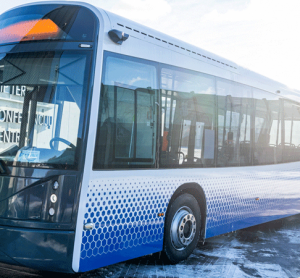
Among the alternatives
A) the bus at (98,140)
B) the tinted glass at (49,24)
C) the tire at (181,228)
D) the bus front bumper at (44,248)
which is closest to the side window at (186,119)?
the bus at (98,140)

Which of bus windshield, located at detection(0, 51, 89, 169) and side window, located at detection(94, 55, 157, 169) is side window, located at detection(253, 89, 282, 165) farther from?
bus windshield, located at detection(0, 51, 89, 169)

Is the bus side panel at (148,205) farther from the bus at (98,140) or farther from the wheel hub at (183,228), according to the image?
the wheel hub at (183,228)

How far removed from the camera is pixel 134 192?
5102mm

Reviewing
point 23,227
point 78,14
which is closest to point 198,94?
point 78,14

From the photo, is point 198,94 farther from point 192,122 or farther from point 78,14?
point 78,14

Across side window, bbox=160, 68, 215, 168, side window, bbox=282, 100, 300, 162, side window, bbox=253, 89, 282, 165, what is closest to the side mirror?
side window, bbox=160, 68, 215, 168

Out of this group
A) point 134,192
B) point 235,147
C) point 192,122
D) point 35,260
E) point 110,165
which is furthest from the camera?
point 235,147

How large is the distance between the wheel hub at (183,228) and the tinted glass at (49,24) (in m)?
2.83

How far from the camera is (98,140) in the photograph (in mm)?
4613

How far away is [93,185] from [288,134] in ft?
20.2

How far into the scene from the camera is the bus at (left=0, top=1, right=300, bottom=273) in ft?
14.3

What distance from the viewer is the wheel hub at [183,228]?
5.93 metres

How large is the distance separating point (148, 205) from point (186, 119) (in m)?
1.50

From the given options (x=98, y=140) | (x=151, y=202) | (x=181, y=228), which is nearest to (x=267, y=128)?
(x=181, y=228)
